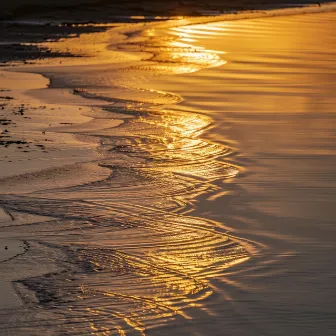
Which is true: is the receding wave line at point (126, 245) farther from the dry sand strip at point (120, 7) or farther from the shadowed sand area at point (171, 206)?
the dry sand strip at point (120, 7)

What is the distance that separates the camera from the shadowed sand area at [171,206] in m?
5.05

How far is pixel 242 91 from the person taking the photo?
1248cm

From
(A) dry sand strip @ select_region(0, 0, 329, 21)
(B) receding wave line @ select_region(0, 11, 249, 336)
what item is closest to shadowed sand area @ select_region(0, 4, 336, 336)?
(B) receding wave line @ select_region(0, 11, 249, 336)

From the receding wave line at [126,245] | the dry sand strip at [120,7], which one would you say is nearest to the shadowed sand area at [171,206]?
the receding wave line at [126,245]

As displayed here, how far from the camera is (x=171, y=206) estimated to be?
6996 mm

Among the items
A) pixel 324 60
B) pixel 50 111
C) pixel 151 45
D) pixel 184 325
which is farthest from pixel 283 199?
pixel 151 45

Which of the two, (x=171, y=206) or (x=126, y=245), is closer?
(x=126, y=245)

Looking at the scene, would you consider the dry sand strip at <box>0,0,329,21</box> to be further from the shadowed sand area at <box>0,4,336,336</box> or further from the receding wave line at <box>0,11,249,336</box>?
the receding wave line at <box>0,11,249,336</box>

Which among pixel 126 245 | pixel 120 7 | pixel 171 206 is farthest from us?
pixel 120 7

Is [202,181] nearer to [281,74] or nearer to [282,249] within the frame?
[282,249]

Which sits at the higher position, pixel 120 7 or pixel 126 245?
pixel 120 7

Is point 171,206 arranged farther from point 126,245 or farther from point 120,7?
point 120,7

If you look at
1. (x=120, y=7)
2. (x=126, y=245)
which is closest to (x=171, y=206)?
(x=126, y=245)

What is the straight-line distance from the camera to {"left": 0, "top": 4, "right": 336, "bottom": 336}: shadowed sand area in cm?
505
